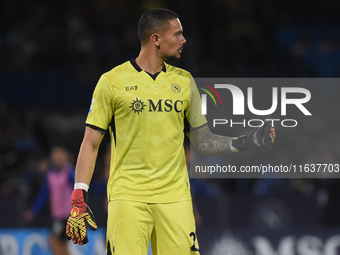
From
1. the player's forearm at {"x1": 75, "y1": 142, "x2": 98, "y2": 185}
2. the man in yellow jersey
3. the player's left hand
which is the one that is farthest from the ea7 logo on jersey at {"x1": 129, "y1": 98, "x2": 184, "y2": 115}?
the player's left hand

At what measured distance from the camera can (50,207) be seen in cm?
1059

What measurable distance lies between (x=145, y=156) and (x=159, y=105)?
13.3 inches

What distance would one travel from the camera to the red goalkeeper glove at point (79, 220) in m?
4.26

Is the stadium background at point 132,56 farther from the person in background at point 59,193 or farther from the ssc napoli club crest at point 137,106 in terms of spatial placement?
the ssc napoli club crest at point 137,106

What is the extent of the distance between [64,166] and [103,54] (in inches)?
155

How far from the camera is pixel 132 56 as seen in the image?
12.9 meters

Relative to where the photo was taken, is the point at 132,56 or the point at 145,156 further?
the point at 132,56

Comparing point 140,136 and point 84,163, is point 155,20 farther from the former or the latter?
point 84,163

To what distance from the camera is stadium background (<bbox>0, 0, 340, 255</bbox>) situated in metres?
11.0

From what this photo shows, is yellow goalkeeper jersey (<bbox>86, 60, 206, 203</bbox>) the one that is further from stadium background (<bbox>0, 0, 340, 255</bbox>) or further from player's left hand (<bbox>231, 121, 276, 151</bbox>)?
stadium background (<bbox>0, 0, 340, 255</bbox>)

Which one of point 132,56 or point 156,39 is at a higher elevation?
point 132,56

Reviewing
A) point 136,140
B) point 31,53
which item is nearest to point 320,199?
point 31,53

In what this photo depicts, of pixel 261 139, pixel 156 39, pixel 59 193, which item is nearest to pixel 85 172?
pixel 156 39

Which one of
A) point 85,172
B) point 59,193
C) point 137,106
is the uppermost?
point 137,106
